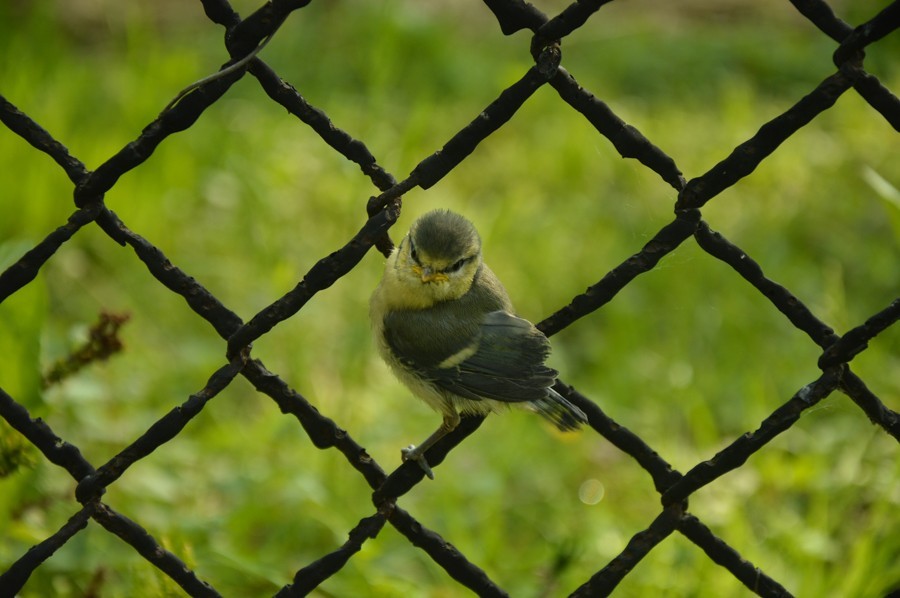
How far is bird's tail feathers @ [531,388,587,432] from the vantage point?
1.60 m

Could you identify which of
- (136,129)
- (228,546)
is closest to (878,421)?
(228,546)

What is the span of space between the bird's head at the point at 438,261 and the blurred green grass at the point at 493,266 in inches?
14.3

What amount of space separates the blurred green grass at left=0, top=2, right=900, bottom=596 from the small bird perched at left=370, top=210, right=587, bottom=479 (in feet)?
0.94

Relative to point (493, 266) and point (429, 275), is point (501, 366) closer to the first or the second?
point (429, 275)

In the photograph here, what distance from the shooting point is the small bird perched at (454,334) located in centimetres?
165

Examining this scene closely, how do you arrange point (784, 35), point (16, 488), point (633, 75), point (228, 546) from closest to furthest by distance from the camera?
point (16, 488) → point (228, 546) → point (633, 75) → point (784, 35)

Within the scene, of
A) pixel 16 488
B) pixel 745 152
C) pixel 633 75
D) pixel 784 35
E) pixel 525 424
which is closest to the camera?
pixel 745 152

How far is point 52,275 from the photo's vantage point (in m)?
3.52

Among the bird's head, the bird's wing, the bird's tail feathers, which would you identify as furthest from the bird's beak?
the bird's tail feathers

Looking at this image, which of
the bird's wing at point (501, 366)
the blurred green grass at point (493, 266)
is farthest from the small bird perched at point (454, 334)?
the blurred green grass at point (493, 266)

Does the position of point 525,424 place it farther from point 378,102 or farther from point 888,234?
point 888,234

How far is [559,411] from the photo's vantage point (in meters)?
1.66

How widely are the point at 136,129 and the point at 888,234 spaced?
116 inches

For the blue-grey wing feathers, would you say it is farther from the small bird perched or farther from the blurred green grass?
the blurred green grass
